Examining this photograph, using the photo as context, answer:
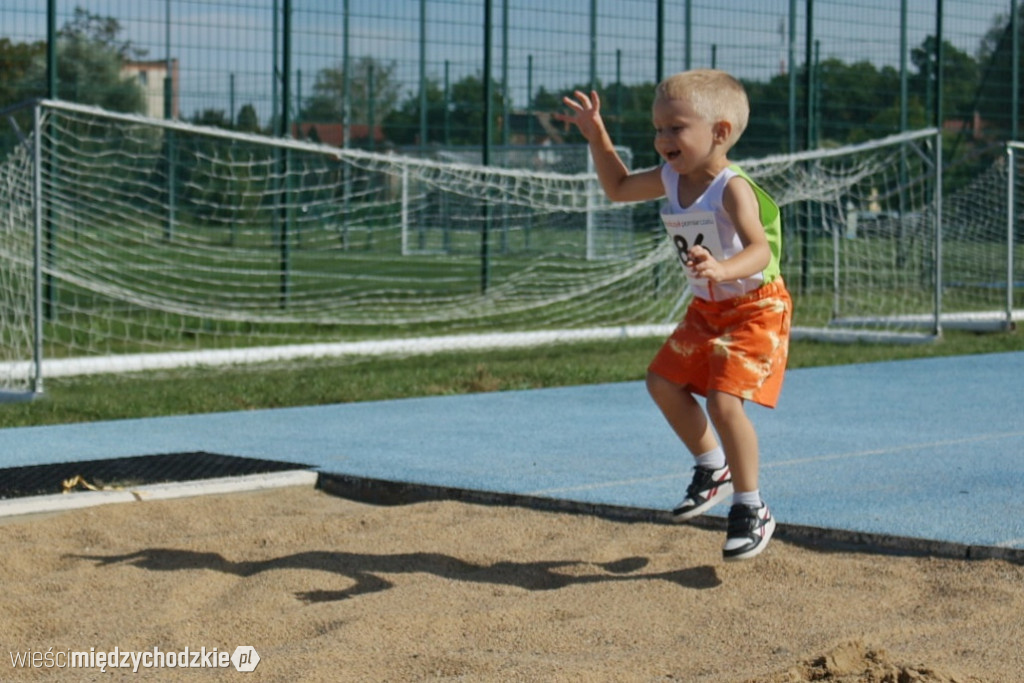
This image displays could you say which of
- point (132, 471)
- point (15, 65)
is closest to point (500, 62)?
point (15, 65)

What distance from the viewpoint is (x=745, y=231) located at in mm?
4195

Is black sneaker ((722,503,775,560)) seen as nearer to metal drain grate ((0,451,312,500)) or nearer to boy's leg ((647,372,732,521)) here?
boy's leg ((647,372,732,521))

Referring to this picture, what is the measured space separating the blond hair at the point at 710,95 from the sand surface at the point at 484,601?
1273mm

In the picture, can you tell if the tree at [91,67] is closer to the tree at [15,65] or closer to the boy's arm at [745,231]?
the tree at [15,65]

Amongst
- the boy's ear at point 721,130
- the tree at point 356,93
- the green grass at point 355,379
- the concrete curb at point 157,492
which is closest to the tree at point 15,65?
the green grass at point 355,379

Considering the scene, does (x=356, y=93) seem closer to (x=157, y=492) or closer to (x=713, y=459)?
(x=157, y=492)

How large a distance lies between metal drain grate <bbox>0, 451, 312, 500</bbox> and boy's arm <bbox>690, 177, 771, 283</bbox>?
2324 millimetres

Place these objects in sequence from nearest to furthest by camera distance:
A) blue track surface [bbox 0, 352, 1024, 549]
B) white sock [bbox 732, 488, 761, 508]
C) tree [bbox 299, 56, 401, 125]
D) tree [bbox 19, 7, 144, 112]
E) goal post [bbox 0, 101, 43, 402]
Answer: white sock [bbox 732, 488, 761, 508], blue track surface [bbox 0, 352, 1024, 549], goal post [bbox 0, 101, 43, 402], tree [bbox 19, 7, 144, 112], tree [bbox 299, 56, 401, 125]

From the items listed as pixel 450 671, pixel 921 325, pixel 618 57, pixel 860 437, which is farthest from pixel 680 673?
pixel 618 57

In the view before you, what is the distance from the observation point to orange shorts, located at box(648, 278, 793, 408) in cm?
426

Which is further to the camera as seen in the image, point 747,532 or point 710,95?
point 710,95

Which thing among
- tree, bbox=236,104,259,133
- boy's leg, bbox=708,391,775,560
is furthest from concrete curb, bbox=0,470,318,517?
tree, bbox=236,104,259,133

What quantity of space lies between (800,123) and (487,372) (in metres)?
9.07

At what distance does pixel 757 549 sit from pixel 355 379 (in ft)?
17.4
